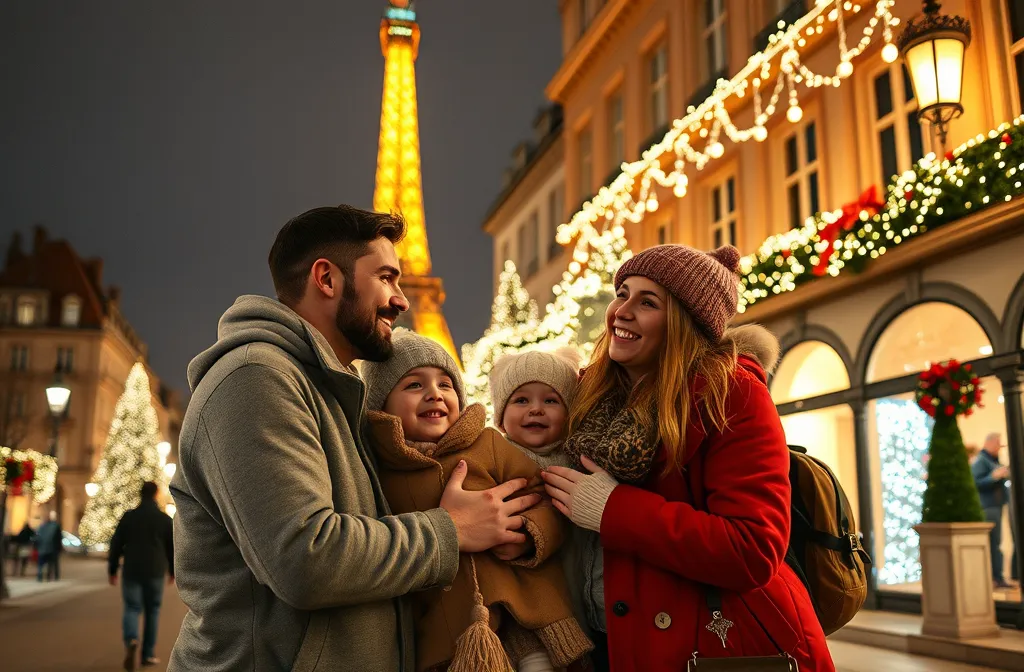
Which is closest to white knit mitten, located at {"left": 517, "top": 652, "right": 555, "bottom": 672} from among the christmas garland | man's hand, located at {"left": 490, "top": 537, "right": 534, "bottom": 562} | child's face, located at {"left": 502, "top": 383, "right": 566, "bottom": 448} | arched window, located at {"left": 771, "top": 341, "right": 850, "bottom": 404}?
man's hand, located at {"left": 490, "top": 537, "right": 534, "bottom": 562}

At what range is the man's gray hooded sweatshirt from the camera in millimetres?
2238

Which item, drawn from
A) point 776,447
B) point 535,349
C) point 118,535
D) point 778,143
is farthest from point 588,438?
point 778,143

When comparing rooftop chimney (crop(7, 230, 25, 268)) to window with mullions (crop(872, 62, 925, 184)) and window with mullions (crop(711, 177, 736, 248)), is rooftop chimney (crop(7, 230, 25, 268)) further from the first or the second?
window with mullions (crop(872, 62, 925, 184))

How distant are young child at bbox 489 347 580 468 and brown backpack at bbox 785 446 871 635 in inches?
35.1

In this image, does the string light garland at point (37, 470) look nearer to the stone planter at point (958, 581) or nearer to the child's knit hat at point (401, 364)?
the stone planter at point (958, 581)

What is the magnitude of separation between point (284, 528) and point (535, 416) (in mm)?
1458

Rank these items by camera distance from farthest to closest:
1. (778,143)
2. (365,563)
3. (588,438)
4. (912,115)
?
1. (778,143)
2. (912,115)
3. (588,438)
4. (365,563)

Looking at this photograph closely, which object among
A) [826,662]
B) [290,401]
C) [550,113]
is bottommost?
[826,662]

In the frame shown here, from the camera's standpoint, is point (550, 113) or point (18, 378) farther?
point (18, 378)

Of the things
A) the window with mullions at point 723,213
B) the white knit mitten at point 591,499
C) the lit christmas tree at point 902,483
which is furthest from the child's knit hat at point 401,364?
the window with mullions at point 723,213

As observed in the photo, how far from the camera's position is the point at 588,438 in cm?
295

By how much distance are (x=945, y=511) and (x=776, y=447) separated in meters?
7.80

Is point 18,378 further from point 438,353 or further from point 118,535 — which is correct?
point 438,353

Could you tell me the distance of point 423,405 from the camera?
10.3ft
